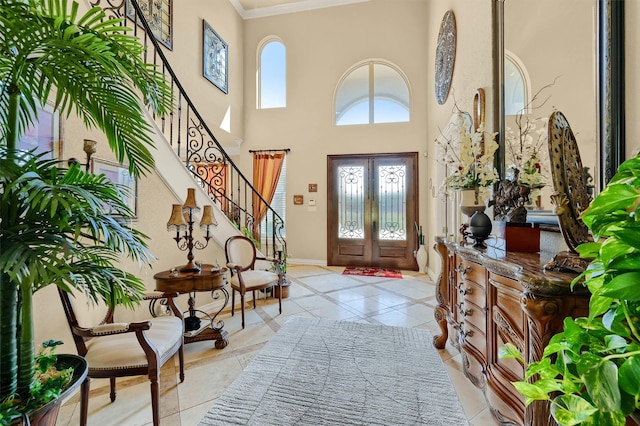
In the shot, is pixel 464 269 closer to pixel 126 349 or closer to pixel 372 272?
pixel 126 349

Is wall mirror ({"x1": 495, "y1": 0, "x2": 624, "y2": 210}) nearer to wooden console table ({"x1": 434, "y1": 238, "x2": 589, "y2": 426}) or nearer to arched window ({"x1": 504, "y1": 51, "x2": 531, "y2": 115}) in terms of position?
arched window ({"x1": 504, "y1": 51, "x2": 531, "y2": 115})

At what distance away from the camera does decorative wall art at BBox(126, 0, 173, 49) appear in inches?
151

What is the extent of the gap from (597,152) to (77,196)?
6.66ft

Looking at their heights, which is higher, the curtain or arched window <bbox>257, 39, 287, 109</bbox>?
arched window <bbox>257, 39, 287, 109</bbox>

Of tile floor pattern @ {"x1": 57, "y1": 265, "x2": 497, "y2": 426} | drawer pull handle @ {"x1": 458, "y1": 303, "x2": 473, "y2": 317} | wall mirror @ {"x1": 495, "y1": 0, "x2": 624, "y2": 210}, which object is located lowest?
tile floor pattern @ {"x1": 57, "y1": 265, "x2": 497, "y2": 426}

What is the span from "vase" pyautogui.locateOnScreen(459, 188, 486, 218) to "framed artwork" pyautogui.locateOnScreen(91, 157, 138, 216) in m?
2.46

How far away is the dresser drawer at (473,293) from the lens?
153cm

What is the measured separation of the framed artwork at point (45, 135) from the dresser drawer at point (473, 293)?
2675mm

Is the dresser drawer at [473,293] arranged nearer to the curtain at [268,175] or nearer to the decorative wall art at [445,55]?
the decorative wall art at [445,55]

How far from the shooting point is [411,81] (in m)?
5.20

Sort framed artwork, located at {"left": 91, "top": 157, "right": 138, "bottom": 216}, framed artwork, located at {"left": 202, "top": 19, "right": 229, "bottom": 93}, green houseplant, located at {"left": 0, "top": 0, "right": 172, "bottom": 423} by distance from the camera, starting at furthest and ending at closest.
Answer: framed artwork, located at {"left": 202, "top": 19, "right": 229, "bottom": 93} < framed artwork, located at {"left": 91, "top": 157, "right": 138, "bottom": 216} < green houseplant, located at {"left": 0, "top": 0, "right": 172, "bottom": 423}

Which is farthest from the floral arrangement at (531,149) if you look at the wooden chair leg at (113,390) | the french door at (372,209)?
the french door at (372,209)

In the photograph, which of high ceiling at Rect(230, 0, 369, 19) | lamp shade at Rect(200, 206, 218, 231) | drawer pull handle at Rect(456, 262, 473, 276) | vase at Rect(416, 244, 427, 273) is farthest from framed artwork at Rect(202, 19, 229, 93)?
drawer pull handle at Rect(456, 262, 473, 276)

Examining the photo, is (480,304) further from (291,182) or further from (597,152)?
(291,182)
